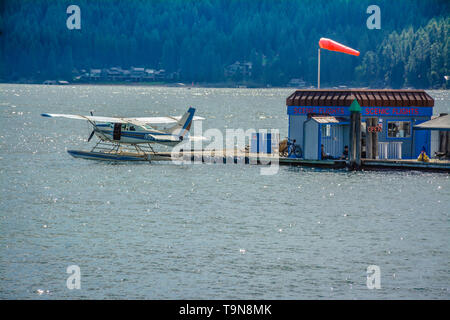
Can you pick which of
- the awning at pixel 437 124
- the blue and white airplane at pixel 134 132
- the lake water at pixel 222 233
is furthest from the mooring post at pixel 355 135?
the blue and white airplane at pixel 134 132

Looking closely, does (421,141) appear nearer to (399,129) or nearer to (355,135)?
(399,129)

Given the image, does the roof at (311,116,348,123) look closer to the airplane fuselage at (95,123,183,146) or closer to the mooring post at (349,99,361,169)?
the mooring post at (349,99,361,169)

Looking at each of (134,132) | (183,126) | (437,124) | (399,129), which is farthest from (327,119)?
(134,132)

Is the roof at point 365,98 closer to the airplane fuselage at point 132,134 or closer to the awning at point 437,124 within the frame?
the awning at point 437,124

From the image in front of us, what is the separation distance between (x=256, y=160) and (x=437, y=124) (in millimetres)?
10931

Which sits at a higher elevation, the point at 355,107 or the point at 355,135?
the point at 355,107

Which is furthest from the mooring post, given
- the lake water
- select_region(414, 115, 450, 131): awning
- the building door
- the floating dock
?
the building door

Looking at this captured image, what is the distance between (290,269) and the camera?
2678 centimetres

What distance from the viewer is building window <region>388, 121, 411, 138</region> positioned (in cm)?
4809

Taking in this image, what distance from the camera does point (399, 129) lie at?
48.2m

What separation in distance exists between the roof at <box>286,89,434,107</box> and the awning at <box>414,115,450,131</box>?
3.53 feet
